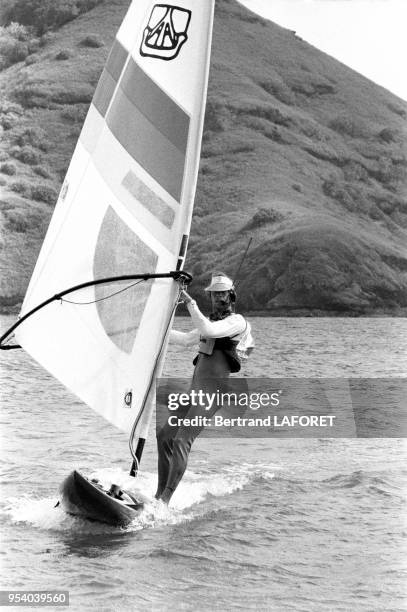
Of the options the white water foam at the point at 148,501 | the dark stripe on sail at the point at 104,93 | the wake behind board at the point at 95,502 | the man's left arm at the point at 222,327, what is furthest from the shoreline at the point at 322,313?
the man's left arm at the point at 222,327

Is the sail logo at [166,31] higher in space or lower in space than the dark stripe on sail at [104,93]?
higher

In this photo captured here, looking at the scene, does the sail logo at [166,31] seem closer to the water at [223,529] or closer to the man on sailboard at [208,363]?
the man on sailboard at [208,363]

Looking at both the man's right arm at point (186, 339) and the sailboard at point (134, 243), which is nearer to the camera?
the sailboard at point (134, 243)

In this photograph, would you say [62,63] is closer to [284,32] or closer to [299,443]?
[284,32]

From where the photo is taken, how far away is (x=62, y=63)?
358ft

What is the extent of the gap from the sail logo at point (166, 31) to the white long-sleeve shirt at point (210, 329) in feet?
5.83

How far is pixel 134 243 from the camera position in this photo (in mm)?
6953

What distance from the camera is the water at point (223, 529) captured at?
609 cm

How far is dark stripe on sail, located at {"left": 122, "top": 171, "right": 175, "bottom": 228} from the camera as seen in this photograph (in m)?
6.87

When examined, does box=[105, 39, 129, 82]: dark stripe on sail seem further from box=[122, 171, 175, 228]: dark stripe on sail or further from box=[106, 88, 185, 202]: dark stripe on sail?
box=[122, 171, 175, 228]: dark stripe on sail

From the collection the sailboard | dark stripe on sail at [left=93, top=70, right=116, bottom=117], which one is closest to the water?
the sailboard

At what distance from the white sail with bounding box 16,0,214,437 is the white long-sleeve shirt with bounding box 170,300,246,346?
0.27 metres

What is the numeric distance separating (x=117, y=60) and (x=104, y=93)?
10.2 inches

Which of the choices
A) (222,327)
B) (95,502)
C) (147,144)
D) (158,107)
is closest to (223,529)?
(95,502)
